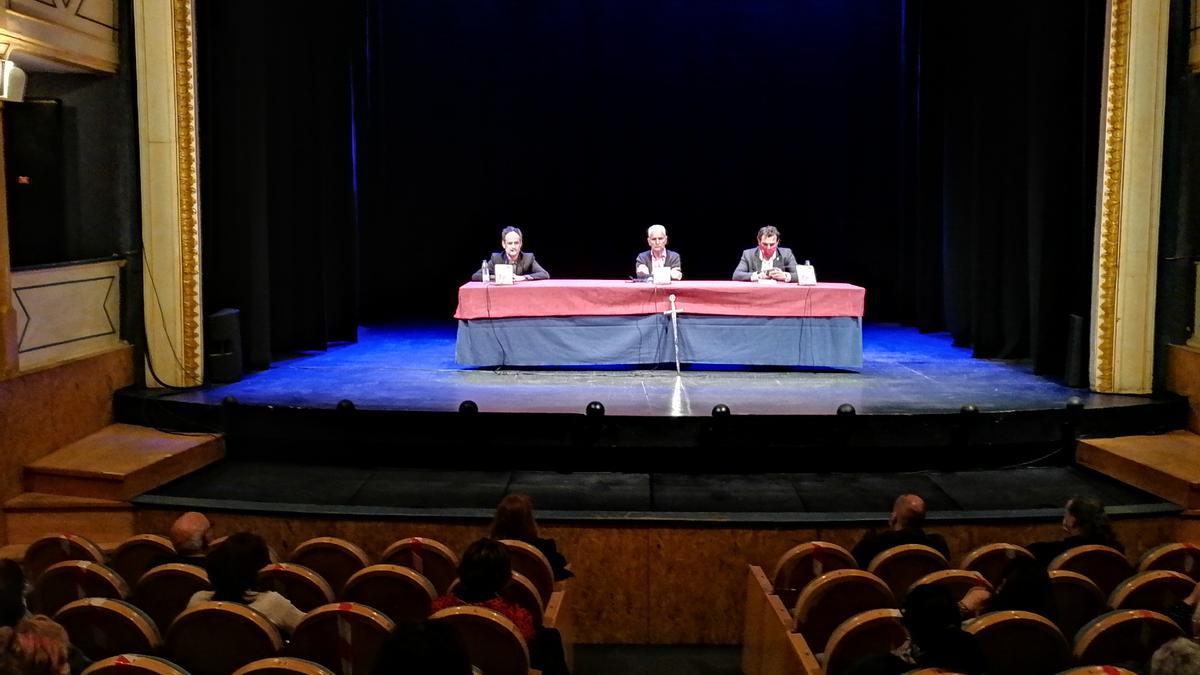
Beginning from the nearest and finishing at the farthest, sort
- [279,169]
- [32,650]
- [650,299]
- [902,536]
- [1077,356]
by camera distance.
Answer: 1. [32,650]
2. [902,536]
3. [1077,356]
4. [650,299]
5. [279,169]

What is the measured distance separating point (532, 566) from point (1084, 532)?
217cm

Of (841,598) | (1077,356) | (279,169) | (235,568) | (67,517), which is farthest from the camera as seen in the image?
(279,169)

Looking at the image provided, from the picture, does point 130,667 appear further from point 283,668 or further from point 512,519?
point 512,519

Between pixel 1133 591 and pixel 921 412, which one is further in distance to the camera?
pixel 921 412

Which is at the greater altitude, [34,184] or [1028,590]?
[34,184]

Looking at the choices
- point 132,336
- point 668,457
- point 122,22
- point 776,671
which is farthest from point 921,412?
point 122,22

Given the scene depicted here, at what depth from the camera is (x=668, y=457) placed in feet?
23.5

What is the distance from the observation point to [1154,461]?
6742 millimetres

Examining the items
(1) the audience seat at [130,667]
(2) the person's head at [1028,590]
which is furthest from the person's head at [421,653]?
(2) the person's head at [1028,590]

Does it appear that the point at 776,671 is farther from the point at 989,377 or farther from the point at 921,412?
the point at 989,377

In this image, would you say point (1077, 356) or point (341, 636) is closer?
point (341, 636)

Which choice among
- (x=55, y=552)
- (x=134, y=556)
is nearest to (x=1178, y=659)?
(x=134, y=556)

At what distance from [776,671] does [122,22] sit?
630 centimetres

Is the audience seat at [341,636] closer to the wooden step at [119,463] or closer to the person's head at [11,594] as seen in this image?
the person's head at [11,594]
